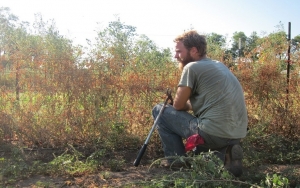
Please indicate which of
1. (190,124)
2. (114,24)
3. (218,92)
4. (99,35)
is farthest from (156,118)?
(114,24)

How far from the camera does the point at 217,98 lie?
10.9ft

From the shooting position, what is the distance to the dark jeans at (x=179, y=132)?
3377 mm

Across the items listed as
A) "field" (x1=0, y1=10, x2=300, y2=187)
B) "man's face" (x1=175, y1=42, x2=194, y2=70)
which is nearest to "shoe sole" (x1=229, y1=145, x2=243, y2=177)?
"field" (x1=0, y1=10, x2=300, y2=187)

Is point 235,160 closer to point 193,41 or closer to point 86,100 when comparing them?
point 193,41

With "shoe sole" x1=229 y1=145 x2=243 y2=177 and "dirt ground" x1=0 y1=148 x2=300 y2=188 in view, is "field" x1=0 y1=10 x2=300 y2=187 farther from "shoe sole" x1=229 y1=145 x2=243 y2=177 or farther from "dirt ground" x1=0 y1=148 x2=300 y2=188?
"shoe sole" x1=229 y1=145 x2=243 y2=177

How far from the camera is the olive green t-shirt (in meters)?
3.29

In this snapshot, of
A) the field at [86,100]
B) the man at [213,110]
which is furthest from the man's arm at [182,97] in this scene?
the field at [86,100]

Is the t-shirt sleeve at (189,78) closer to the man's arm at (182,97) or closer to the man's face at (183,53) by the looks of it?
the man's arm at (182,97)

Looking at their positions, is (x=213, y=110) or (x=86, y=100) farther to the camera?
(x=86, y=100)

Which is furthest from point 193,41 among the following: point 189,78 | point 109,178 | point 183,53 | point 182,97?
point 109,178

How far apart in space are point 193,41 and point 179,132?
3.33 ft

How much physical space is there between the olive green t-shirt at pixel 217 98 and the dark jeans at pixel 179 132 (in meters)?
0.07

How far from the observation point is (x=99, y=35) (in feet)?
15.6

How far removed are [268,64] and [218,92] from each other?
2.25m
